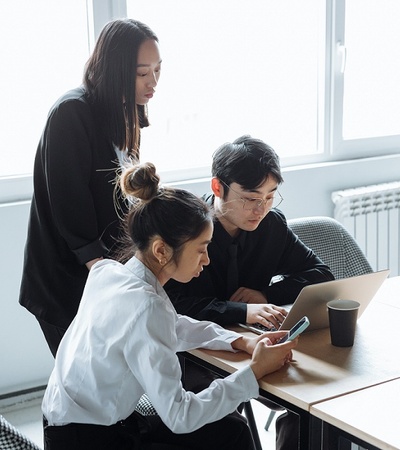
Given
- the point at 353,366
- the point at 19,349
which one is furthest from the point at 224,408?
the point at 19,349

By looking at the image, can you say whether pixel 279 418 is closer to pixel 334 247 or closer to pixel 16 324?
pixel 334 247

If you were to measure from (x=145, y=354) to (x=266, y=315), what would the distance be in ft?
1.64

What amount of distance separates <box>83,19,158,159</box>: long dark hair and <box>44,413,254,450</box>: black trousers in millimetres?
835

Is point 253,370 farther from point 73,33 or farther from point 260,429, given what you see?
point 73,33

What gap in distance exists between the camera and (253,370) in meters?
1.70

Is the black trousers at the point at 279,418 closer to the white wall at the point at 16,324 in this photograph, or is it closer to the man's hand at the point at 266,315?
the man's hand at the point at 266,315

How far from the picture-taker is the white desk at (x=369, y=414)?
1.40 meters

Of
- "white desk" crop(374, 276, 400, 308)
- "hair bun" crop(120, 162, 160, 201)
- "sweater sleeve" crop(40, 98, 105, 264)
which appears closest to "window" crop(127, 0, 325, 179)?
"sweater sleeve" crop(40, 98, 105, 264)

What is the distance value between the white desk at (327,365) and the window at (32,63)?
64.0 inches

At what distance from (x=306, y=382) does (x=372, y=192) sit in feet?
8.15

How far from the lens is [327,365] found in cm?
176

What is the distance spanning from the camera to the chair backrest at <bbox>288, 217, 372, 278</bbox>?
2.58 m

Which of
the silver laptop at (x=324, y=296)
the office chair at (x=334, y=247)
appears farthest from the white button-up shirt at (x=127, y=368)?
the office chair at (x=334, y=247)

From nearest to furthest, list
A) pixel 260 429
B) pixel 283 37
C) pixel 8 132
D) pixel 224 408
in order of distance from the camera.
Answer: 1. pixel 224 408
2. pixel 260 429
3. pixel 8 132
4. pixel 283 37
